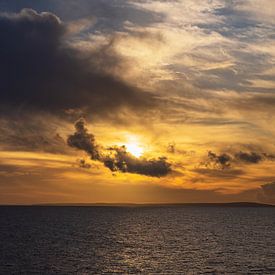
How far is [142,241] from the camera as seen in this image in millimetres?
131875

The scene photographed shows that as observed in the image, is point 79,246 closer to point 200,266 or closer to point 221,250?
point 221,250

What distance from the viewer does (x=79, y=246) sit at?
117438mm

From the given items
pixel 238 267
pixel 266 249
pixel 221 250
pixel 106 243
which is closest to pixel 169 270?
pixel 238 267

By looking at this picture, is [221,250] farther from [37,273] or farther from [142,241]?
[37,273]

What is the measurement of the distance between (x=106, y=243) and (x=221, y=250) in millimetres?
31816

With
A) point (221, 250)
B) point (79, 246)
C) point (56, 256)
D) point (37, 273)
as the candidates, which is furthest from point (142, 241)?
point (37, 273)

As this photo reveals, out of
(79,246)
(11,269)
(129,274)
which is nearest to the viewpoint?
(129,274)

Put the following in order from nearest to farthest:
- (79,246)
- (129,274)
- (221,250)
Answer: (129,274), (221,250), (79,246)

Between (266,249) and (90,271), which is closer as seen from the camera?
(90,271)

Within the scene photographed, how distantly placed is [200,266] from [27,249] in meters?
45.3

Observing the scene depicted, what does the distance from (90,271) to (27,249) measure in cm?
3706

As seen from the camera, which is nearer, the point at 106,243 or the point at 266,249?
the point at 266,249

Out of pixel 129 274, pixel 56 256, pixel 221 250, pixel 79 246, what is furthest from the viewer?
pixel 79 246

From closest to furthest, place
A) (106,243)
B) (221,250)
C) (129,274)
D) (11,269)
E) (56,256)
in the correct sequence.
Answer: (129,274) < (11,269) < (56,256) < (221,250) < (106,243)
